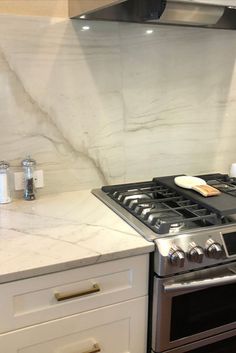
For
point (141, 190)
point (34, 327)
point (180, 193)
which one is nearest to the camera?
point (34, 327)

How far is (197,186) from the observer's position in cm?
158

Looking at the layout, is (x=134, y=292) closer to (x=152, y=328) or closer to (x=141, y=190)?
(x=152, y=328)

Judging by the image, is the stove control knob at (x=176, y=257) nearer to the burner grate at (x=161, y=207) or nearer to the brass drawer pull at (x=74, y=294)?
the burner grate at (x=161, y=207)

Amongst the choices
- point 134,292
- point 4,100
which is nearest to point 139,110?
point 4,100

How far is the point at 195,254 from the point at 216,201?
0.32 meters

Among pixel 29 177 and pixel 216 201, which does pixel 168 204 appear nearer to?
pixel 216 201

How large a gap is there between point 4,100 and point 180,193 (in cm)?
82

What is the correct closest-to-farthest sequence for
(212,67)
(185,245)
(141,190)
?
(185,245) < (141,190) < (212,67)

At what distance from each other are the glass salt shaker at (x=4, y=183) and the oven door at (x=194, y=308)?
724mm

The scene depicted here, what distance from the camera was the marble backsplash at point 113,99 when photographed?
5.03ft

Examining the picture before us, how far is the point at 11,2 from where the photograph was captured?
4.75 feet

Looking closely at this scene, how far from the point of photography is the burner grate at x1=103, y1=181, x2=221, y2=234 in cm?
132

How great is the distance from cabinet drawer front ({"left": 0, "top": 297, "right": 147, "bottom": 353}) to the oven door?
0.06 metres

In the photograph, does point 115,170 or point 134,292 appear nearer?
point 134,292
